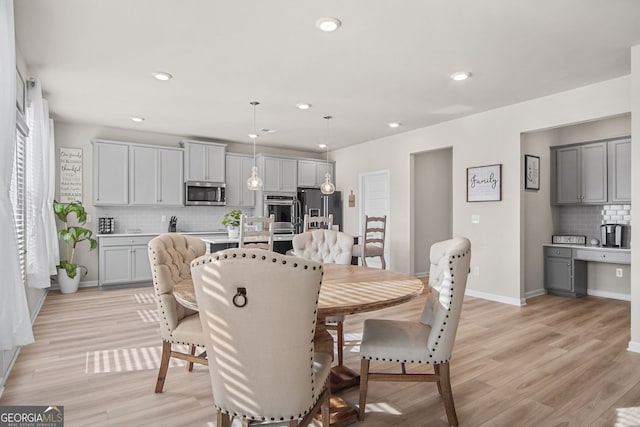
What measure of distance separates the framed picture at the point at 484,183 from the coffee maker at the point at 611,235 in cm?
156

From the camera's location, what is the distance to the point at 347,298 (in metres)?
1.86

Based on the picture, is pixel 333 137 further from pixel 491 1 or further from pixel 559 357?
pixel 559 357

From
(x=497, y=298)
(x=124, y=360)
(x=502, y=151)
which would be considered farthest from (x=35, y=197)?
(x=497, y=298)

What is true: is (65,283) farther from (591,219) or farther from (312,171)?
(591,219)

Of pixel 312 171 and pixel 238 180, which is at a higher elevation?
pixel 312 171

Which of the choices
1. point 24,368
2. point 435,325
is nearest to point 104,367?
point 24,368

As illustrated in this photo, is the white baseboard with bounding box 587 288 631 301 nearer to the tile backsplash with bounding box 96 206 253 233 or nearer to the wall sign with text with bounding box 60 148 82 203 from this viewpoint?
the tile backsplash with bounding box 96 206 253 233

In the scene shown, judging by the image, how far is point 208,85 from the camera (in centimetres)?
415

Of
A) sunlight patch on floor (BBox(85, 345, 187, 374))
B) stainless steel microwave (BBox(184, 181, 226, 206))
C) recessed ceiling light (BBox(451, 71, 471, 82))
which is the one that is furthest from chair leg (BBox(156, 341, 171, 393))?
stainless steel microwave (BBox(184, 181, 226, 206))

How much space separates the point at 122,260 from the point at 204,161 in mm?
2153

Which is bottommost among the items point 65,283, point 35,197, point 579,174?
point 65,283

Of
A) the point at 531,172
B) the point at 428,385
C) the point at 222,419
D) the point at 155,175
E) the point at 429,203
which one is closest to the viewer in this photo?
the point at 222,419

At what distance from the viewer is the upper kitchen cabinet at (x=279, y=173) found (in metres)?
7.31

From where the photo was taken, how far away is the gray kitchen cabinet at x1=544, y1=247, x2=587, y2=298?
519cm
